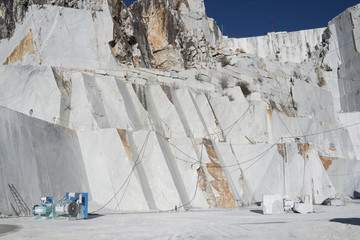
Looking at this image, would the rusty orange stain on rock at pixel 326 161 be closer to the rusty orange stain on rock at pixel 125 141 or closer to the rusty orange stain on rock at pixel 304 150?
the rusty orange stain on rock at pixel 304 150

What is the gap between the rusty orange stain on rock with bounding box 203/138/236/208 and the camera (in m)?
22.2

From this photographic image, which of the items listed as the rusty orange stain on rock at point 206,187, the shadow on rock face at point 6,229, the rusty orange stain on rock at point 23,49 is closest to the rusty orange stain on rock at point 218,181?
the rusty orange stain on rock at point 206,187

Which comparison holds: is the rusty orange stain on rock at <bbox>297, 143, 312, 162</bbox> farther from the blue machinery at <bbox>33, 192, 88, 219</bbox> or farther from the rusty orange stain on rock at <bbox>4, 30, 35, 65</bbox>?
the rusty orange stain on rock at <bbox>4, 30, 35, 65</bbox>

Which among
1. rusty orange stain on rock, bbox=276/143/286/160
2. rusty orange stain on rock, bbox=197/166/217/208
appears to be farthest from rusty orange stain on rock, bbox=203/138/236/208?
rusty orange stain on rock, bbox=276/143/286/160

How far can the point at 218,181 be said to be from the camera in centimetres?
2283

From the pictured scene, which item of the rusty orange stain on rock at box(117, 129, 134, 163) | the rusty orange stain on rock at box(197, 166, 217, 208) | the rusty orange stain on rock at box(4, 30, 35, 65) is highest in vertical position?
the rusty orange stain on rock at box(4, 30, 35, 65)

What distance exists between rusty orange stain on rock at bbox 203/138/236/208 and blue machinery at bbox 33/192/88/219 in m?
9.62

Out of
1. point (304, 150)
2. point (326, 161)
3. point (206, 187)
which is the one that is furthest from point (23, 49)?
point (326, 161)

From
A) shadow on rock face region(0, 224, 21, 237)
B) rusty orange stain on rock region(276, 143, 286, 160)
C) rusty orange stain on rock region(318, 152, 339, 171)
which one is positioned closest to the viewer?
shadow on rock face region(0, 224, 21, 237)

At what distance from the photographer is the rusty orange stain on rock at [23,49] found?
82.2ft

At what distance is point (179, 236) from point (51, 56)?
18766mm

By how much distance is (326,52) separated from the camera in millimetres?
50781

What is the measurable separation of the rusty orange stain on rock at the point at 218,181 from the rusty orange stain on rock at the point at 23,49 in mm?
12442

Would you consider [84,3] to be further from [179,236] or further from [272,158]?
[179,236]
